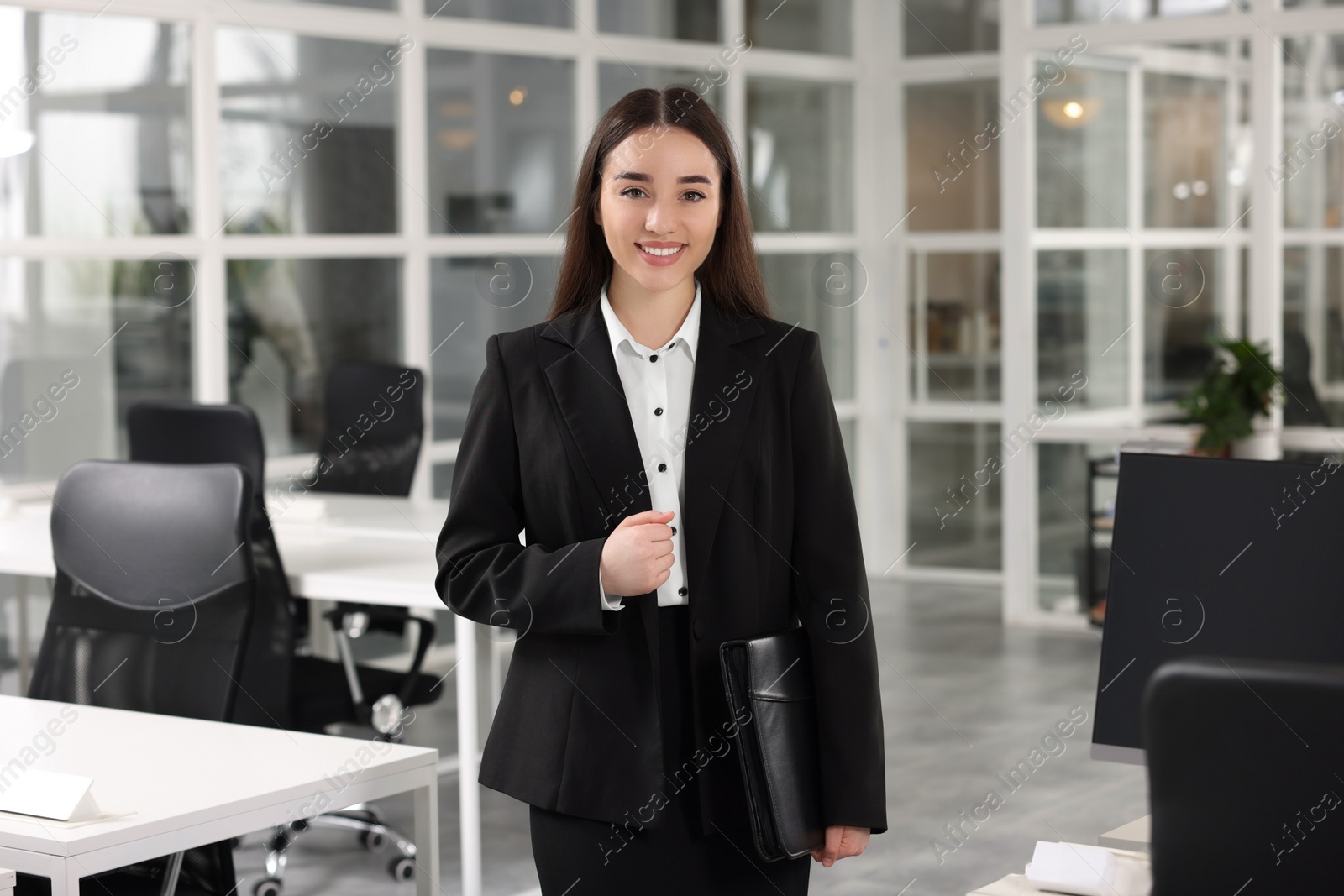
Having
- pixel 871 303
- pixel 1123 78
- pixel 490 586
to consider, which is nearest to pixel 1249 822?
pixel 490 586

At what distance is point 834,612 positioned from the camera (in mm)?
1879

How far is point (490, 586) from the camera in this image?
1.86m

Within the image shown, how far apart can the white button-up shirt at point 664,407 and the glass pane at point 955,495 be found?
6511 mm

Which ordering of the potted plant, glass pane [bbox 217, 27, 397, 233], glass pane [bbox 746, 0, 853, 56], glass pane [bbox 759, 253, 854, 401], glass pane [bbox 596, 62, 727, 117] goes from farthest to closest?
glass pane [bbox 759, 253, 854, 401] < glass pane [bbox 746, 0, 853, 56] < glass pane [bbox 596, 62, 727, 117] < the potted plant < glass pane [bbox 217, 27, 397, 233]

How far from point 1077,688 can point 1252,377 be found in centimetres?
155

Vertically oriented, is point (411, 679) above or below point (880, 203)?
below

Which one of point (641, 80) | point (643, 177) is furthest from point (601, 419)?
point (641, 80)

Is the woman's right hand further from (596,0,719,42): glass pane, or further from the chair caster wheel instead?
(596,0,719,42): glass pane

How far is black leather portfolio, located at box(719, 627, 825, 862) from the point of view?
182 centimetres

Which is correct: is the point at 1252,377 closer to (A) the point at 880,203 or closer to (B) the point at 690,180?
(A) the point at 880,203

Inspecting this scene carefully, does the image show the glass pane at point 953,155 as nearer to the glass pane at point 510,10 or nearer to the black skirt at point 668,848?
the glass pane at point 510,10

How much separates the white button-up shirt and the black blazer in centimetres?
2

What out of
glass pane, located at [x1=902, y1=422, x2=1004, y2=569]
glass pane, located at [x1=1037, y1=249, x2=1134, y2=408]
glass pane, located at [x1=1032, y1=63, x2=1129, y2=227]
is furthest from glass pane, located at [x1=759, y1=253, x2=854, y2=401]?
glass pane, located at [x1=1032, y1=63, x2=1129, y2=227]

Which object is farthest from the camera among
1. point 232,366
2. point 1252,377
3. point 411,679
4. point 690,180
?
point 1252,377
